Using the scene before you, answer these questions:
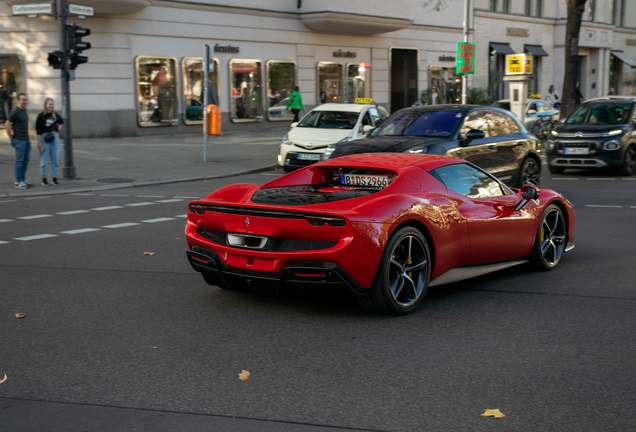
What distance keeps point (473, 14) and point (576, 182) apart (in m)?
28.4

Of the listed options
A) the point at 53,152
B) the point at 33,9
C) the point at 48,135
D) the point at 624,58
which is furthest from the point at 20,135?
the point at 624,58

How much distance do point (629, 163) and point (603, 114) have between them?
1300 millimetres

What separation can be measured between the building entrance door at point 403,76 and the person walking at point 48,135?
23627 mm

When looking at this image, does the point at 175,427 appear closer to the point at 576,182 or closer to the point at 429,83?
the point at 576,182

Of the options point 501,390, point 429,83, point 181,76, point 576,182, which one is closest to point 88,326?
point 501,390

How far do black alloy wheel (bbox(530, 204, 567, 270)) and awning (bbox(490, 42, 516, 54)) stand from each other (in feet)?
123

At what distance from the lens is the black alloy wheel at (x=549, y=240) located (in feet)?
24.3

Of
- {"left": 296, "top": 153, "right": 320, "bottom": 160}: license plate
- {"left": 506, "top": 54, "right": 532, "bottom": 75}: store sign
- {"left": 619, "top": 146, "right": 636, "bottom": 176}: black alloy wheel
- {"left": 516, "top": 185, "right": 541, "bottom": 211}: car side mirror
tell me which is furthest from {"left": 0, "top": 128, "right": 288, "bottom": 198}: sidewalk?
{"left": 516, "top": 185, "right": 541, "bottom": 211}: car side mirror

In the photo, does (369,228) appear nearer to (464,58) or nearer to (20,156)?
(20,156)

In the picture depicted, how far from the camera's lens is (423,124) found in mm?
13180

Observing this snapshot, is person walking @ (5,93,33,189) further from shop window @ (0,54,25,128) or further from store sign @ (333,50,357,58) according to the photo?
store sign @ (333,50,357,58)

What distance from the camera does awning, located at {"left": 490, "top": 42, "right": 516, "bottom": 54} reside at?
4362 centimetres

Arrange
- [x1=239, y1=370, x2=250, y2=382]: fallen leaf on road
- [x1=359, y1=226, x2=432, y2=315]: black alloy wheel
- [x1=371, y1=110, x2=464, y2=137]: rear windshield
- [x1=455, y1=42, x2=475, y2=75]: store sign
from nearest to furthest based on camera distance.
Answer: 1. [x1=239, y1=370, x2=250, y2=382]: fallen leaf on road
2. [x1=359, y1=226, x2=432, y2=315]: black alloy wheel
3. [x1=371, y1=110, x2=464, y2=137]: rear windshield
4. [x1=455, y1=42, x2=475, y2=75]: store sign

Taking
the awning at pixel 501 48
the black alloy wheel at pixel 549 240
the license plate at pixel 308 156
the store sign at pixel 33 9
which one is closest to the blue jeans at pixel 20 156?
the store sign at pixel 33 9
